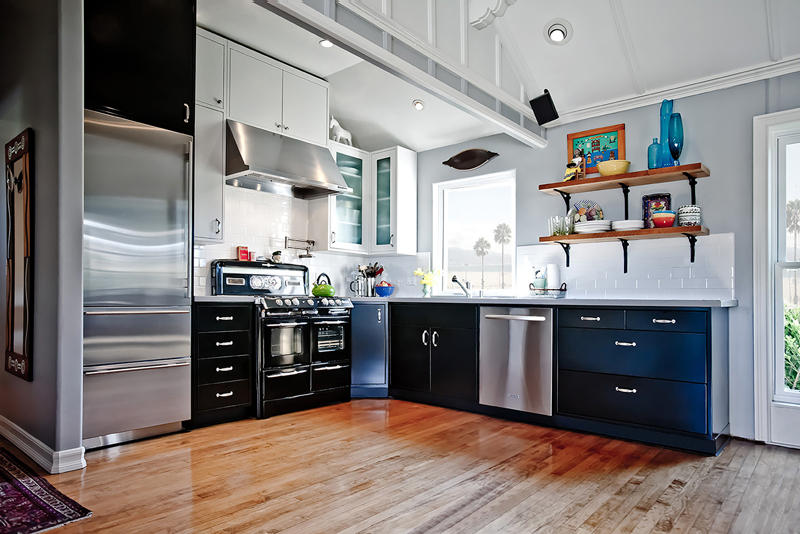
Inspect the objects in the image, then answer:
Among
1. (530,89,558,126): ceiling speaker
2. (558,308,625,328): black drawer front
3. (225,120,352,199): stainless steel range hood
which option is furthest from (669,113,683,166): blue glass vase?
(225,120,352,199): stainless steel range hood

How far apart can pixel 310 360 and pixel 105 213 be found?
1.78 meters

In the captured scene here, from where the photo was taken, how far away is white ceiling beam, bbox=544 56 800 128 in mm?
3343

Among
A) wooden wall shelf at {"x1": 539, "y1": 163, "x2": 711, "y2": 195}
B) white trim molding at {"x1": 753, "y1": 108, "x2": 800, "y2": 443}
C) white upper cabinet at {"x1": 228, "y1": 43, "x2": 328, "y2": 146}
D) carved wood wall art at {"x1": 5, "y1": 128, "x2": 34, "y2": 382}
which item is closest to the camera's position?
carved wood wall art at {"x1": 5, "y1": 128, "x2": 34, "y2": 382}

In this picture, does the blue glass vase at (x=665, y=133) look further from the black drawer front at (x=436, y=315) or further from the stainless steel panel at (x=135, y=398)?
the stainless steel panel at (x=135, y=398)

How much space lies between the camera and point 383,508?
7.39 ft

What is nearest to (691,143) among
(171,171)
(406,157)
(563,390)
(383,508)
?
(563,390)

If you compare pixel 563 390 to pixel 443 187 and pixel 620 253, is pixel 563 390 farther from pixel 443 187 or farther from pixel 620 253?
pixel 443 187

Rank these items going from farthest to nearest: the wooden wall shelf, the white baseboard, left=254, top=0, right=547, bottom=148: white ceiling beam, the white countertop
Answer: the wooden wall shelf → the white countertop → the white baseboard → left=254, top=0, right=547, bottom=148: white ceiling beam

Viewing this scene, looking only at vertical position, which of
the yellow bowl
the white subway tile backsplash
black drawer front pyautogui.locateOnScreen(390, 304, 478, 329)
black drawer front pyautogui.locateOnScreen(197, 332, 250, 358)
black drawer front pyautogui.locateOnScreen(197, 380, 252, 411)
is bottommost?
black drawer front pyautogui.locateOnScreen(197, 380, 252, 411)

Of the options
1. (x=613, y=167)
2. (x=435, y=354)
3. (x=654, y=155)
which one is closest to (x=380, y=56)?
(x=613, y=167)

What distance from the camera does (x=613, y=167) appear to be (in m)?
3.75

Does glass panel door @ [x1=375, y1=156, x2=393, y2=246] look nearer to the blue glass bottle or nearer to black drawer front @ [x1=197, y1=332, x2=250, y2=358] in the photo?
black drawer front @ [x1=197, y1=332, x2=250, y2=358]

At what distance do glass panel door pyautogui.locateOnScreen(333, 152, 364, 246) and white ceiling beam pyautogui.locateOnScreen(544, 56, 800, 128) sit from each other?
1.82 metres

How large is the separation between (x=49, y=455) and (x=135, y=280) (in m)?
1.01
